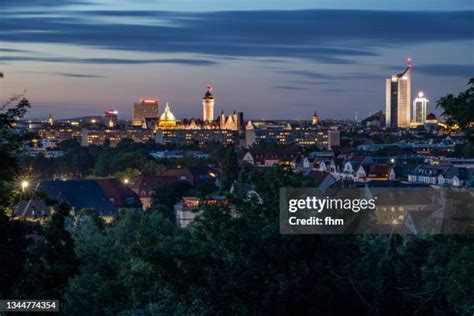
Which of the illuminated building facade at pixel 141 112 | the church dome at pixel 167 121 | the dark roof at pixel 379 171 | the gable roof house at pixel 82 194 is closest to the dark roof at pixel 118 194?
the gable roof house at pixel 82 194

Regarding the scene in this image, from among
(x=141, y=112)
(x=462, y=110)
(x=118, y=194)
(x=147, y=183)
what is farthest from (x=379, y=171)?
(x=141, y=112)

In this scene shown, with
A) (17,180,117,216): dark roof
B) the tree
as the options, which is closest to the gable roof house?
(17,180,117,216): dark roof

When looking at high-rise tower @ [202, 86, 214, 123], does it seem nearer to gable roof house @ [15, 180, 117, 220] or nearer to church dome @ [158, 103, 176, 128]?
church dome @ [158, 103, 176, 128]

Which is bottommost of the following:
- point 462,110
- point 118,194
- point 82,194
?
point 118,194

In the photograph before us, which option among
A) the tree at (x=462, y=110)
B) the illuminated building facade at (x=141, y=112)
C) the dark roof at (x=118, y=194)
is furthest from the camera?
→ the illuminated building facade at (x=141, y=112)

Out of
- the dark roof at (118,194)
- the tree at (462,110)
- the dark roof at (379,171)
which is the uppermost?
the tree at (462,110)

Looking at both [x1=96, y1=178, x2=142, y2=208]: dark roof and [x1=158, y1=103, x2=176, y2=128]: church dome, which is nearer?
[x1=96, y1=178, x2=142, y2=208]: dark roof

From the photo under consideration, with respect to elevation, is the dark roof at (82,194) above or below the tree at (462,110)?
below

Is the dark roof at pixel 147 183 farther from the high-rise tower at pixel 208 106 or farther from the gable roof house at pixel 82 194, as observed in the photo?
the high-rise tower at pixel 208 106

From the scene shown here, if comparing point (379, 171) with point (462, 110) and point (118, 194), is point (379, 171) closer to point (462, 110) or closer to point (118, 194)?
point (118, 194)

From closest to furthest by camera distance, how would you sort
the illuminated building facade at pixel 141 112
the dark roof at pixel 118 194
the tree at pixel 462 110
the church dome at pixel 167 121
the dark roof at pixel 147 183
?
the tree at pixel 462 110 → the dark roof at pixel 118 194 → the dark roof at pixel 147 183 → the church dome at pixel 167 121 → the illuminated building facade at pixel 141 112

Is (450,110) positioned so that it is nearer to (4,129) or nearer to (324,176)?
(4,129)

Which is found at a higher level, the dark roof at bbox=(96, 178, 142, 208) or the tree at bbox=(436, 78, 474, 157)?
the tree at bbox=(436, 78, 474, 157)
